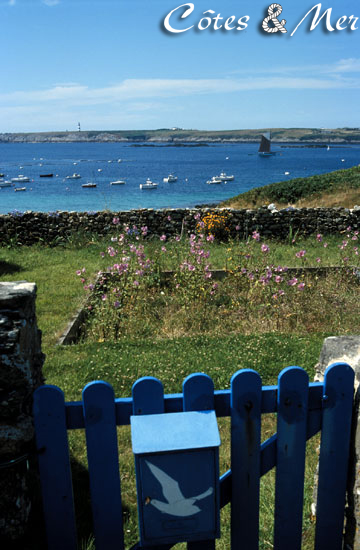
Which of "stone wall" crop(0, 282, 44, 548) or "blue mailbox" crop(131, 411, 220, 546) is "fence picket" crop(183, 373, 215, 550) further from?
"stone wall" crop(0, 282, 44, 548)

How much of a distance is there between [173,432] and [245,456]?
0.48m

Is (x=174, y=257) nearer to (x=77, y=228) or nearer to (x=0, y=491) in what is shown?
(x=77, y=228)

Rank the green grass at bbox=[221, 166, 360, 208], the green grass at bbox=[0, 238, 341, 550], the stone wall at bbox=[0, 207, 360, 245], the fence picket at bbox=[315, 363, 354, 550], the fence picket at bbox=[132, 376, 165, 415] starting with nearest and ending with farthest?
the fence picket at bbox=[132, 376, 165, 415]
the fence picket at bbox=[315, 363, 354, 550]
the green grass at bbox=[0, 238, 341, 550]
the stone wall at bbox=[0, 207, 360, 245]
the green grass at bbox=[221, 166, 360, 208]

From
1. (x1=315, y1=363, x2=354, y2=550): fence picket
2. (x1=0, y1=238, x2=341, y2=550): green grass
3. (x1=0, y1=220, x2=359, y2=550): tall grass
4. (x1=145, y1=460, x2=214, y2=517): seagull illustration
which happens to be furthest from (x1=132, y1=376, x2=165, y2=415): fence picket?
(x1=0, y1=238, x2=341, y2=550): green grass

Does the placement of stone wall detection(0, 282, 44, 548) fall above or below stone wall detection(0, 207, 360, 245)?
above

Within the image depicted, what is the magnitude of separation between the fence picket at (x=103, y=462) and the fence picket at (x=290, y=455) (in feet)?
2.73

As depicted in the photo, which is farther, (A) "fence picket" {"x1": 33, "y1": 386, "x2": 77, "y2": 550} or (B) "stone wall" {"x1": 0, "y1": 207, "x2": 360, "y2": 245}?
(B) "stone wall" {"x1": 0, "y1": 207, "x2": 360, "y2": 245}

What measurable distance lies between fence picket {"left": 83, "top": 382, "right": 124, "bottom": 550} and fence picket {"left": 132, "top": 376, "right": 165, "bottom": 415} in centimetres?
12

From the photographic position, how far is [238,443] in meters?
2.41

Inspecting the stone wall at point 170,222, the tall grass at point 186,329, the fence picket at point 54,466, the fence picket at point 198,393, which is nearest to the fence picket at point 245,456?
the fence picket at point 198,393

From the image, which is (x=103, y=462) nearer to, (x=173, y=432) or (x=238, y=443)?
(x=173, y=432)

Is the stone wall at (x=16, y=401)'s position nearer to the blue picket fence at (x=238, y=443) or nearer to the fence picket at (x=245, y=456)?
the blue picket fence at (x=238, y=443)

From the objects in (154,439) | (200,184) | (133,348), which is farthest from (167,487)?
(200,184)

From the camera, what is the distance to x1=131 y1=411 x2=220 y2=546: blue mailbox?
213 centimetres
